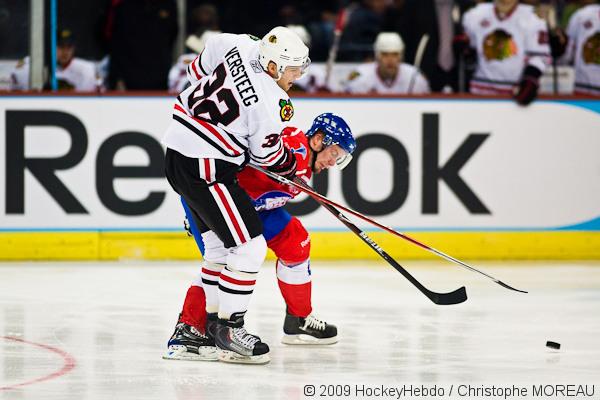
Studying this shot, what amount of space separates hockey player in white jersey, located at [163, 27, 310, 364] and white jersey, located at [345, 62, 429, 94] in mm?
3813

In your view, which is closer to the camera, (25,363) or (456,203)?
(25,363)

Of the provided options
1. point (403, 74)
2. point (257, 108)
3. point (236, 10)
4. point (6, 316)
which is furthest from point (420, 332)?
point (236, 10)

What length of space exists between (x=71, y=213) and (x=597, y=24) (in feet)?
12.7

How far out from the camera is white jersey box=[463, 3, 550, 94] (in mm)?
8516

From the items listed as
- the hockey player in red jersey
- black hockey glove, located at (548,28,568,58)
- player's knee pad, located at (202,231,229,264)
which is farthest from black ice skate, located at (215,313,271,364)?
black hockey glove, located at (548,28,568,58)

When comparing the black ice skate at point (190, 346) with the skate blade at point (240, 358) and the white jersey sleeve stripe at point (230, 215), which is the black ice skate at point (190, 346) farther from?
the white jersey sleeve stripe at point (230, 215)

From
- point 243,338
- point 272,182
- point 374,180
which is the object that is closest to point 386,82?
point 374,180

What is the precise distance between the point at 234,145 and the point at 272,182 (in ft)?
1.19

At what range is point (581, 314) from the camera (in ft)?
20.3

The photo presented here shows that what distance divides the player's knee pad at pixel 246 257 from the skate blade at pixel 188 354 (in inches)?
15.6

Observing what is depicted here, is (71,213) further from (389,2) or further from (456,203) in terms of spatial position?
(389,2)

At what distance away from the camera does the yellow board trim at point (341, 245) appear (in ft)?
26.0

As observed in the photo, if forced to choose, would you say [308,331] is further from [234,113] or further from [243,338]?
[234,113]

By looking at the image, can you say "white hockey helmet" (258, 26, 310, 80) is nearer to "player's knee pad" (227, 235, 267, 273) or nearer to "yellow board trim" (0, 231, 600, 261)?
"player's knee pad" (227, 235, 267, 273)
